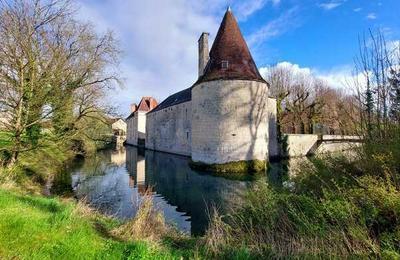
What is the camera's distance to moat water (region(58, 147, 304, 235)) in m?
8.19

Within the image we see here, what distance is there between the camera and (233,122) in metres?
17.3

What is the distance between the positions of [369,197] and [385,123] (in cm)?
165

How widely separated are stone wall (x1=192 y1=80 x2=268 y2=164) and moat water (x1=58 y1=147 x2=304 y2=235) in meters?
1.98

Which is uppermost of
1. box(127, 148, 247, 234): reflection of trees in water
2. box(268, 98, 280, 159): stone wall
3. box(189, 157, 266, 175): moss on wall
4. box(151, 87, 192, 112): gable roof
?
box(151, 87, 192, 112): gable roof

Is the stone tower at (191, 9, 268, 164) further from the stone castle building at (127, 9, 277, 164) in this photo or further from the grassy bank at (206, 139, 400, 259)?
the grassy bank at (206, 139, 400, 259)

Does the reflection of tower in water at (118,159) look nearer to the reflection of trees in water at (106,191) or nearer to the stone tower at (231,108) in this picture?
the reflection of trees in water at (106,191)

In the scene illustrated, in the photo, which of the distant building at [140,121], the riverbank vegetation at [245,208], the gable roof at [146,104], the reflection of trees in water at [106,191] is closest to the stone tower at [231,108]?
the reflection of trees in water at [106,191]

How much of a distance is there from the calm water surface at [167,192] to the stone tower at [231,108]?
2147 mm

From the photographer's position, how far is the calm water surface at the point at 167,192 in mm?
8352

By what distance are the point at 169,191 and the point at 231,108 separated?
7.29 m

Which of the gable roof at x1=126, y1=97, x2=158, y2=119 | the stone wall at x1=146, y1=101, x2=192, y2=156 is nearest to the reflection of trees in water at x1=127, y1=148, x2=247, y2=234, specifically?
the stone wall at x1=146, y1=101, x2=192, y2=156

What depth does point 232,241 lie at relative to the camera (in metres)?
4.63

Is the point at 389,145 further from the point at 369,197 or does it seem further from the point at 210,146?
the point at 210,146

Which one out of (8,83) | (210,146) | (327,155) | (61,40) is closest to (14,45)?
(8,83)
